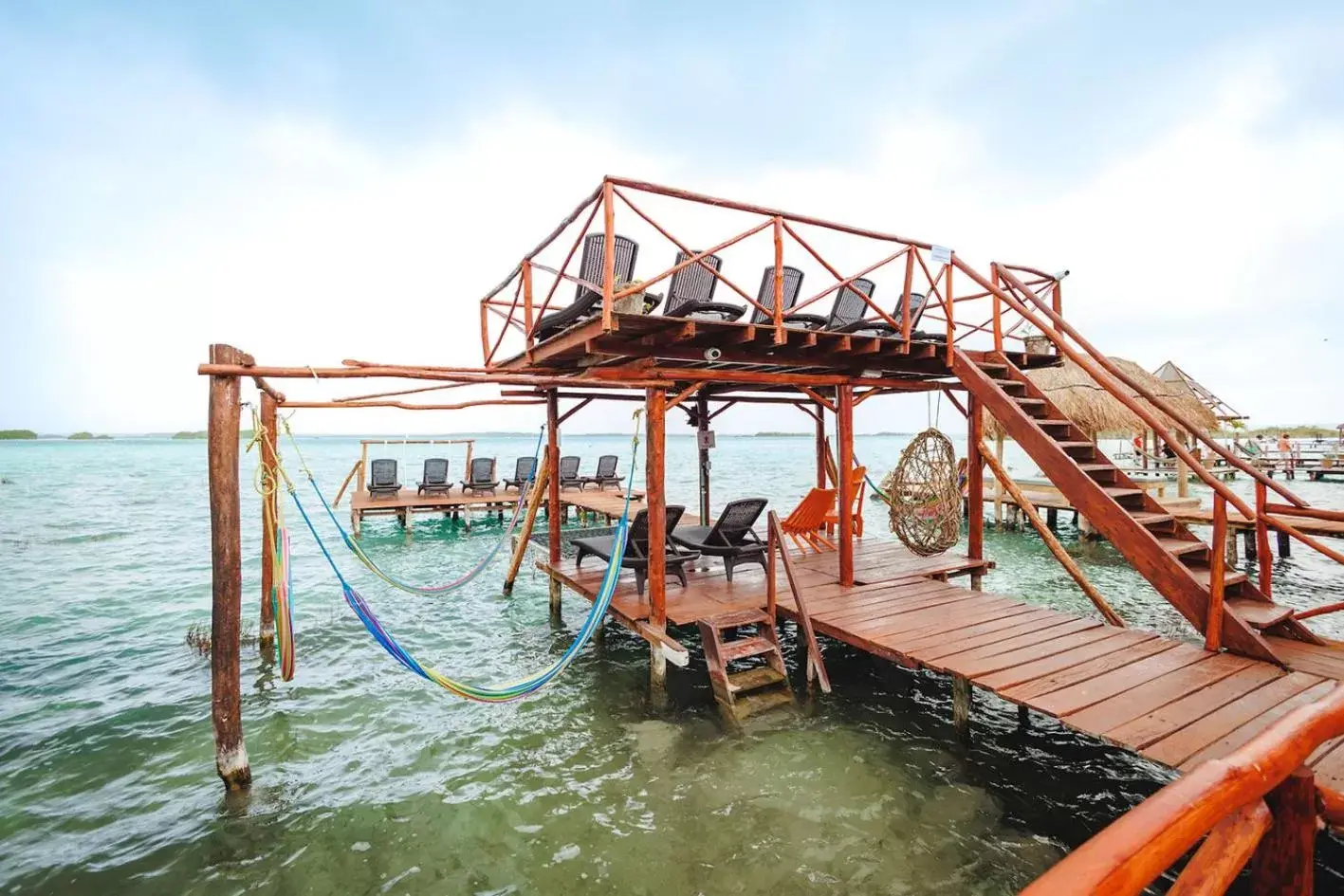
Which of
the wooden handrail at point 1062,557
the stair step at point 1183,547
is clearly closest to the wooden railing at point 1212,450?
the stair step at point 1183,547

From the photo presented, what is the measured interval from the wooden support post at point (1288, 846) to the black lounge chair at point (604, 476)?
18847mm

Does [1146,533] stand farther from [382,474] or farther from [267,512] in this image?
[382,474]

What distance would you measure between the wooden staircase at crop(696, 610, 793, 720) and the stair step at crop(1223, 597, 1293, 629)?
3828mm

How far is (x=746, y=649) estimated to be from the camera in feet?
20.2

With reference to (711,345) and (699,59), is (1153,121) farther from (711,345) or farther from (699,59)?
(711,345)

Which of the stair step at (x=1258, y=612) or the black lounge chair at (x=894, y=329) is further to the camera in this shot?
the black lounge chair at (x=894, y=329)

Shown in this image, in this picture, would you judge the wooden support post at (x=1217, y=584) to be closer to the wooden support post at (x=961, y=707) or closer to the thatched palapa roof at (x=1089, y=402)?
the wooden support post at (x=961, y=707)

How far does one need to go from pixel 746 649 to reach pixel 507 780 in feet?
8.18

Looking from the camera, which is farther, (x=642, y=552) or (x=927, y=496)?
(x=927, y=496)

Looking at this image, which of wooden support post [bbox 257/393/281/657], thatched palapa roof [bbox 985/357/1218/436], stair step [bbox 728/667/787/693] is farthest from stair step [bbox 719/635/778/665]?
→ thatched palapa roof [bbox 985/357/1218/436]

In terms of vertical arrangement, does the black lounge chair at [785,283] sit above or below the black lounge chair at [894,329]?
above

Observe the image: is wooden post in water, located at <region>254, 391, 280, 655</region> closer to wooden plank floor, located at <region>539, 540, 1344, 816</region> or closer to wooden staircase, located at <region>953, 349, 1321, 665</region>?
wooden plank floor, located at <region>539, 540, 1344, 816</region>

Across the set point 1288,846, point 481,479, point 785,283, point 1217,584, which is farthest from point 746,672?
point 481,479

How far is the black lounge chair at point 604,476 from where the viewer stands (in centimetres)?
2030
